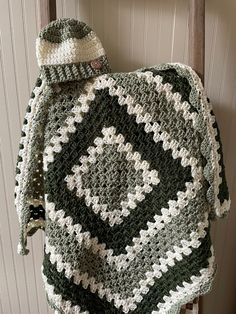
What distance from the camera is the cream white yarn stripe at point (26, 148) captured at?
2.16ft

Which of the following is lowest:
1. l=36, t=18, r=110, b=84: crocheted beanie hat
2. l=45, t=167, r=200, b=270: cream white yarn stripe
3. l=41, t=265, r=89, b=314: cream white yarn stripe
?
l=41, t=265, r=89, b=314: cream white yarn stripe

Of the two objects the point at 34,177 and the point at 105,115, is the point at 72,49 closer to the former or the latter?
the point at 105,115

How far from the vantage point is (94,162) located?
0.66 metres

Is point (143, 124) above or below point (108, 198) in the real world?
above

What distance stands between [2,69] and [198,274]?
0.48 metres

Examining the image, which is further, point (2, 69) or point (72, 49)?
point (2, 69)

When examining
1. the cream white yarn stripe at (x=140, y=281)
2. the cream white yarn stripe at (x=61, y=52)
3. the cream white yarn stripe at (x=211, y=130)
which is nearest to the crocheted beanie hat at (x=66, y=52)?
the cream white yarn stripe at (x=61, y=52)

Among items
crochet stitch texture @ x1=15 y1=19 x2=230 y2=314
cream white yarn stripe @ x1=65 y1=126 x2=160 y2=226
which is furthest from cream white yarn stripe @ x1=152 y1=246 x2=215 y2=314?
cream white yarn stripe @ x1=65 y1=126 x2=160 y2=226

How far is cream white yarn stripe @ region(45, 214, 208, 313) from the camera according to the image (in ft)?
2.21

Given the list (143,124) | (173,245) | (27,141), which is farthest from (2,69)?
(173,245)

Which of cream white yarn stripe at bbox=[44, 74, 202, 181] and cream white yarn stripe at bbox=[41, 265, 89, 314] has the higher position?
cream white yarn stripe at bbox=[44, 74, 202, 181]

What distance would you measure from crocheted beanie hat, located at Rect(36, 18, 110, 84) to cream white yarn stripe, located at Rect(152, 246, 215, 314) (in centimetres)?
35

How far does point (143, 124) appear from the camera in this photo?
0.65 m

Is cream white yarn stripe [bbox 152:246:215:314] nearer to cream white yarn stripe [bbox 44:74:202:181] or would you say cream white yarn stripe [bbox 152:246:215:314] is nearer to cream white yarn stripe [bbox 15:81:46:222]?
cream white yarn stripe [bbox 44:74:202:181]
